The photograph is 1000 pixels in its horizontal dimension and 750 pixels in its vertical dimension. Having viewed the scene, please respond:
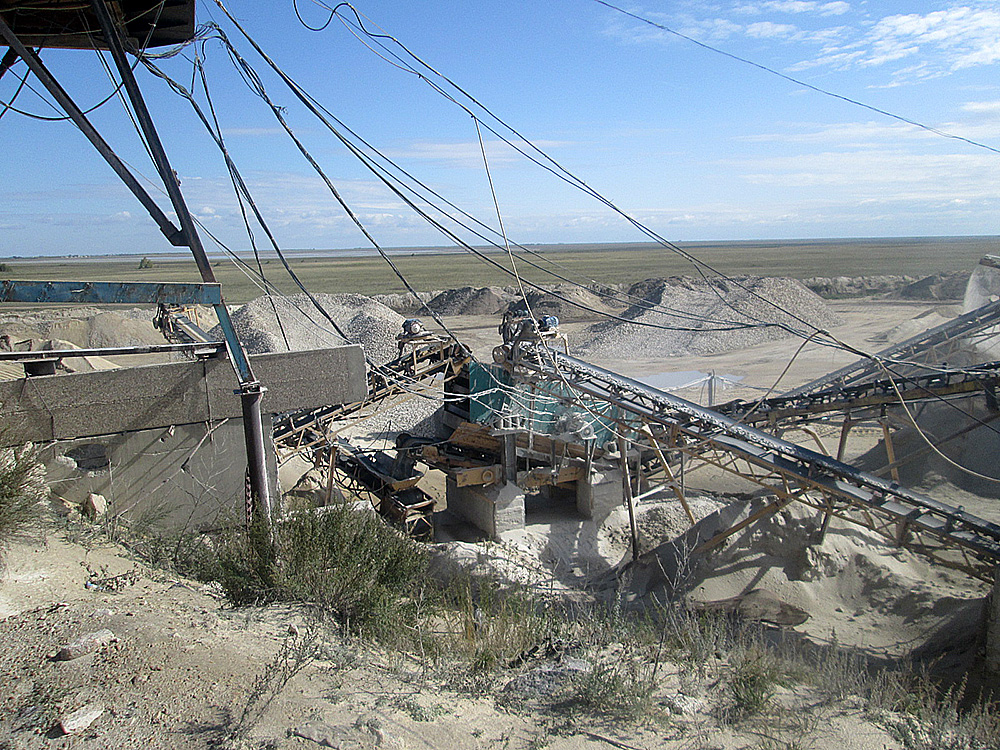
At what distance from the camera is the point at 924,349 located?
15133mm

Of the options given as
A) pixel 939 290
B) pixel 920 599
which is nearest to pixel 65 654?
pixel 920 599

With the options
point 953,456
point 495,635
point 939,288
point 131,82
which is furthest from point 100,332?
point 939,288

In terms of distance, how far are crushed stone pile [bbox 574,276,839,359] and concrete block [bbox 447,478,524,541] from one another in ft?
57.6

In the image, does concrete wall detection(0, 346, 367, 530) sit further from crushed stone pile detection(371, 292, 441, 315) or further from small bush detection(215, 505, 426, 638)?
crushed stone pile detection(371, 292, 441, 315)

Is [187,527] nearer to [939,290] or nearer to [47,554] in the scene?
[47,554]

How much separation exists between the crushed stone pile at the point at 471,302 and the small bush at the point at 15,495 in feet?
143

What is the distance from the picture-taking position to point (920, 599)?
986cm

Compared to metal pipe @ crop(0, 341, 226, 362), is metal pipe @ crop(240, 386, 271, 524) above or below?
below

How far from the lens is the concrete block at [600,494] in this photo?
14141 millimetres

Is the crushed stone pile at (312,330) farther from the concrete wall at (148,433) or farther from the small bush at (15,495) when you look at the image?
the small bush at (15,495)

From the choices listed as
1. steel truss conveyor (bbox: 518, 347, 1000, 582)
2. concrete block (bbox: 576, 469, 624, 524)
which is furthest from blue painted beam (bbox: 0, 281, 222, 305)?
concrete block (bbox: 576, 469, 624, 524)

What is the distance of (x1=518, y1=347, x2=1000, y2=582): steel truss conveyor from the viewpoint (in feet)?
27.0

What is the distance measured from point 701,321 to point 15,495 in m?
38.7

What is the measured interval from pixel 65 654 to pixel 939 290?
58.1 meters
